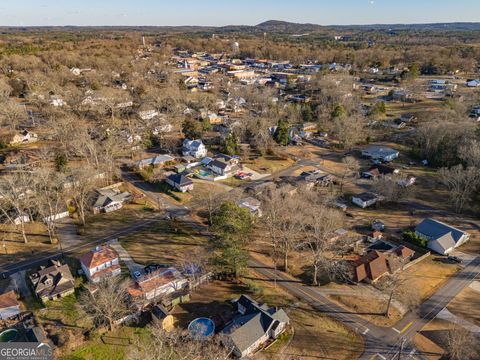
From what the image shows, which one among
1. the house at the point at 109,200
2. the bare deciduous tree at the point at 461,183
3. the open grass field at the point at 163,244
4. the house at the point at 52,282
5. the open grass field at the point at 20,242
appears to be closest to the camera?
the house at the point at 52,282

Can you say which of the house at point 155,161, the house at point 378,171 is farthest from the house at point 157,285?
the house at point 378,171

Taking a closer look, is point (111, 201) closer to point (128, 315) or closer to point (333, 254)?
point (128, 315)

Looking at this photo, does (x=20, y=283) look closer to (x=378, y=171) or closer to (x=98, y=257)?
(x=98, y=257)

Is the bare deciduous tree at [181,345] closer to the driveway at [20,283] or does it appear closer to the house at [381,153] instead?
the driveway at [20,283]

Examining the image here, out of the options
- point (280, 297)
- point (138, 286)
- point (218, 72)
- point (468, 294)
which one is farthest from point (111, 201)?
point (218, 72)

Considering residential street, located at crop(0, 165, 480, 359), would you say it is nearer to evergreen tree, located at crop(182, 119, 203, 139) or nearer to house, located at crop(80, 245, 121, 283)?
house, located at crop(80, 245, 121, 283)

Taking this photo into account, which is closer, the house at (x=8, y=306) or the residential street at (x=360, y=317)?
the residential street at (x=360, y=317)
